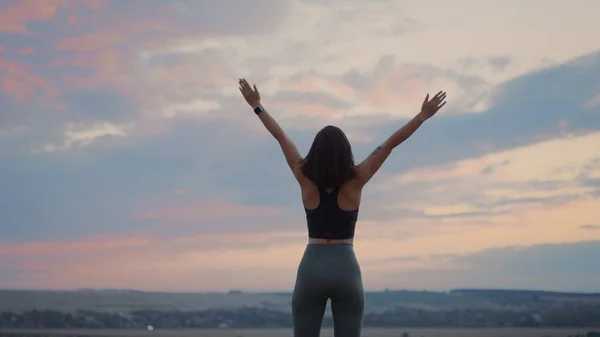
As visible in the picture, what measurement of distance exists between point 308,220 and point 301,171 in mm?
332

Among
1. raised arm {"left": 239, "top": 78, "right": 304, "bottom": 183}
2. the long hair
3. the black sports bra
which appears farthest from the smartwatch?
the black sports bra

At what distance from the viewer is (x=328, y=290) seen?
259 inches

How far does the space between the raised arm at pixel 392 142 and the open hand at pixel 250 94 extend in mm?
1006

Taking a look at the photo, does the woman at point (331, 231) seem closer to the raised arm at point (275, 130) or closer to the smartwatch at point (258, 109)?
the raised arm at point (275, 130)

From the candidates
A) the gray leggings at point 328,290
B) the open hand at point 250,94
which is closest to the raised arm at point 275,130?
the open hand at point 250,94

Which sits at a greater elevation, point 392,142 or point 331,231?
point 392,142

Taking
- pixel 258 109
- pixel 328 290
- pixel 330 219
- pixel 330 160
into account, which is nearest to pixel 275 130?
pixel 258 109

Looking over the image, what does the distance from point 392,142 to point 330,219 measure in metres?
0.70

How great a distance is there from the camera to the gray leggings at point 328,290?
6.52 m

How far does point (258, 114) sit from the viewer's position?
23.4 ft

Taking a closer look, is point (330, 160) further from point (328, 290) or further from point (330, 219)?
point (328, 290)

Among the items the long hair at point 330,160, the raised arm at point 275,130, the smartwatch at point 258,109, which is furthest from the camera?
the smartwatch at point 258,109

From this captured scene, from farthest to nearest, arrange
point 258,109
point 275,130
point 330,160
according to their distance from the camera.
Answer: point 258,109, point 275,130, point 330,160

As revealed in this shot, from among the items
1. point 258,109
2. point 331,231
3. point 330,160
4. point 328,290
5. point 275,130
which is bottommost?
point 328,290
